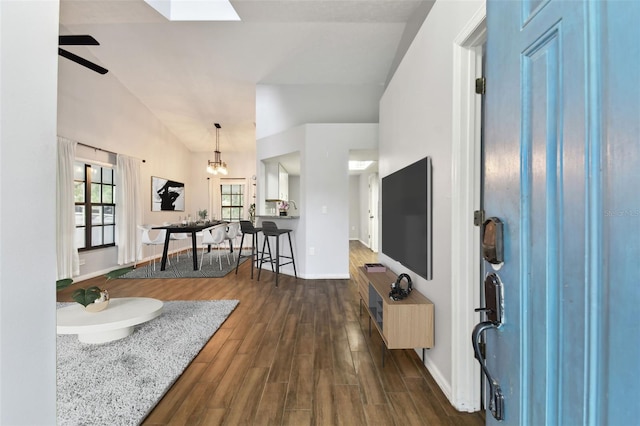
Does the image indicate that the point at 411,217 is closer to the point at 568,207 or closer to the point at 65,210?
the point at 568,207

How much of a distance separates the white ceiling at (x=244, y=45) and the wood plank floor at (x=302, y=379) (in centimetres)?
349

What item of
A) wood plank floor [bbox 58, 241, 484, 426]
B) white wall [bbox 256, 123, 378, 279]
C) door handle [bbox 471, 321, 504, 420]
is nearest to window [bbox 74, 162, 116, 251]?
wood plank floor [bbox 58, 241, 484, 426]

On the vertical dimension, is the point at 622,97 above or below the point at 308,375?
above

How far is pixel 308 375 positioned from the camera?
6.68 ft

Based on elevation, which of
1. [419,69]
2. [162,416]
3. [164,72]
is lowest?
[162,416]

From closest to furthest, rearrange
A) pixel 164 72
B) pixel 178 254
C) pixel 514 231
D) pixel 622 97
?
pixel 622 97 < pixel 514 231 < pixel 164 72 < pixel 178 254

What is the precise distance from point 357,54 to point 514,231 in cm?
463

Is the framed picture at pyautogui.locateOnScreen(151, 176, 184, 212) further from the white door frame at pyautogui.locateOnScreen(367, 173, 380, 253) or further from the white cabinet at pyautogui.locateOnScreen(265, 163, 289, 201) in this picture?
the white door frame at pyautogui.locateOnScreen(367, 173, 380, 253)

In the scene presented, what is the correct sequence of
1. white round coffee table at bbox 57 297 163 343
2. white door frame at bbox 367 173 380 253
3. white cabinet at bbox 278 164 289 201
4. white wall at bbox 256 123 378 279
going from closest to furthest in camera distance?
white round coffee table at bbox 57 297 163 343 → white wall at bbox 256 123 378 279 → white cabinet at bbox 278 164 289 201 → white door frame at bbox 367 173 380 253

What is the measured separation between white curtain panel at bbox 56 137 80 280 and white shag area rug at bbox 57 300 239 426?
7.84 ft

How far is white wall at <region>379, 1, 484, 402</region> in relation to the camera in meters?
1.78

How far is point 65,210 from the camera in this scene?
4395 millimetres

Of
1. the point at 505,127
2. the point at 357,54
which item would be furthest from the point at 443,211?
the point at 357,54

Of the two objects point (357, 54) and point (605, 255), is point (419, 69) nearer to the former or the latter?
point (605, 255)
